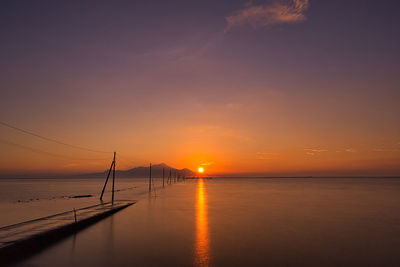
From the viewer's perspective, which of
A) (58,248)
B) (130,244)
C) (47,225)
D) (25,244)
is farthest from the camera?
(47,225)

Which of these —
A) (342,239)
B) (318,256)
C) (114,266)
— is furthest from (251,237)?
(114,266)

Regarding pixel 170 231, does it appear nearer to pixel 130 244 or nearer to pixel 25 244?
pixel 130 244

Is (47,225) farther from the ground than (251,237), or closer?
farther from the ground

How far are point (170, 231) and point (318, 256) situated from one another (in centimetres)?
1273

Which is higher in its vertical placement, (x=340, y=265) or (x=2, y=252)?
(x=2, y=252)

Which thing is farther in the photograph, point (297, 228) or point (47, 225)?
point (297, 228)

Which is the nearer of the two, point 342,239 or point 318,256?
point 318,256

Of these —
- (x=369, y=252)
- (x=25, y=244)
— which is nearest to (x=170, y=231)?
(x=25, y=244)

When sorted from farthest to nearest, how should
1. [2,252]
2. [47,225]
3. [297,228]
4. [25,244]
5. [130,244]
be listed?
[297,228]
[47,225]
[130,244]
[25,244]
[2,252]

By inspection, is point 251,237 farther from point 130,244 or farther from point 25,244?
point 25,244

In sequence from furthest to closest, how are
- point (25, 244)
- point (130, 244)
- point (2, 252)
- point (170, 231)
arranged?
point (170, 231), point (130, 244), point (25, 244), point (2, 252)

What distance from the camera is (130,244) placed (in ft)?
61.4

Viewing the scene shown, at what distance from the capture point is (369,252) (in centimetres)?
1755

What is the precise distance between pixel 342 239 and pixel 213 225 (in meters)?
11.9
